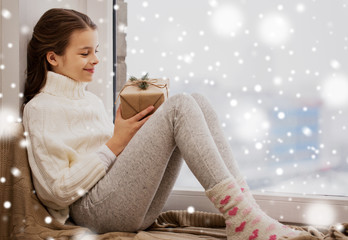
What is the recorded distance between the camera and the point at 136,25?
171 centimetres

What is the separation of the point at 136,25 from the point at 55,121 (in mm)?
727

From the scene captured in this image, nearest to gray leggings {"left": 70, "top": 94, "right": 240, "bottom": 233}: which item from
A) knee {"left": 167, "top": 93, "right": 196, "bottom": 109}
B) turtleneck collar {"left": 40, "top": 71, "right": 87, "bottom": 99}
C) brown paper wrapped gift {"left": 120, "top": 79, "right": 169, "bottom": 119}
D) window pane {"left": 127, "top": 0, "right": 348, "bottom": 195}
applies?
knee {"left": 167, "top": 93, "right": 196, "bottom": 109}

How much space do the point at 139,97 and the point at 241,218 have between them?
49 cm

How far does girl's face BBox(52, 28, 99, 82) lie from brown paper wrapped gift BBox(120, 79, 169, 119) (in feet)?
0.68

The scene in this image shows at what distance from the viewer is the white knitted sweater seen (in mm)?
1092

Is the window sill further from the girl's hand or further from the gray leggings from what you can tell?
the girl's hand

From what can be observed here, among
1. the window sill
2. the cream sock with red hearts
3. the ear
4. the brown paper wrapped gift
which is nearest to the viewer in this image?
the cream sock with red hearts

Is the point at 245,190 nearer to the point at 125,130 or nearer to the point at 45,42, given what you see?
the point at 125,130

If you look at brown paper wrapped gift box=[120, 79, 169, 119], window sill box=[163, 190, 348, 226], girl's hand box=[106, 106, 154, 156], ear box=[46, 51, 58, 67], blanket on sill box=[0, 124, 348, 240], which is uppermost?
ear box=[46, 51, 58, 67]

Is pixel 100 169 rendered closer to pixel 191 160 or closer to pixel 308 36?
pixel 191 160

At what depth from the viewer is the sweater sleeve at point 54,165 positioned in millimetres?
1084

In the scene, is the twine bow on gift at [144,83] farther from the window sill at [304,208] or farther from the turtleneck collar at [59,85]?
the window sill at [304,208]

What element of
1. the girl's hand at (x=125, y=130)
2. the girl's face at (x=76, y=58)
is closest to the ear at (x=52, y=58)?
the girl's face at (x=76, y=58)

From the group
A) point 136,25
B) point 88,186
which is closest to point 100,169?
point 88,186
